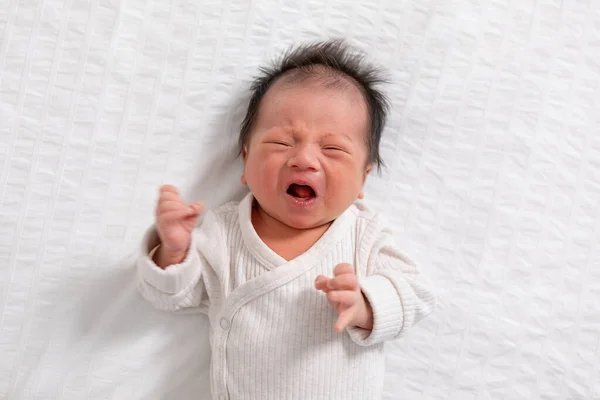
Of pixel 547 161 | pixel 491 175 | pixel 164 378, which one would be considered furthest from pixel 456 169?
pixel 164 378

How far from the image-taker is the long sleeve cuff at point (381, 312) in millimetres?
1372

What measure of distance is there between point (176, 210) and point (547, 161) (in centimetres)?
89

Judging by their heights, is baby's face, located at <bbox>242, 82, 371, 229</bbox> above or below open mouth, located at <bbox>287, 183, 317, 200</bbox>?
above

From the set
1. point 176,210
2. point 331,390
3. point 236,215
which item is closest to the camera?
point 176,210

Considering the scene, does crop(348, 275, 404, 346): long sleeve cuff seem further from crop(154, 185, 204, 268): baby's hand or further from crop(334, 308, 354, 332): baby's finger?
crop(154, 185, 204, 268): baby's hand

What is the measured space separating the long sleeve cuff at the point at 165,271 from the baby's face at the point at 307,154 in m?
0.21

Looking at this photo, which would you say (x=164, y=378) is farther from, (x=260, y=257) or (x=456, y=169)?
(x=456, y=169)

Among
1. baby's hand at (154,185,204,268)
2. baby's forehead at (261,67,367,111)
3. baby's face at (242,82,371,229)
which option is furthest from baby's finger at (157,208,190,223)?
baby's forehead at (261,67,367,111)

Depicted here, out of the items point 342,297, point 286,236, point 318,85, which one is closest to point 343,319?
point 342,297

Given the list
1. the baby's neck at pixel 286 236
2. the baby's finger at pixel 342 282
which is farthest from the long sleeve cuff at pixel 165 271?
the baby's finger at pixel 342 282

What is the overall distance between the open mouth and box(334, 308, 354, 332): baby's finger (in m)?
0.27

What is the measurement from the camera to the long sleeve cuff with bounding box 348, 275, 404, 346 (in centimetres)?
137

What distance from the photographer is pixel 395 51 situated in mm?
1632

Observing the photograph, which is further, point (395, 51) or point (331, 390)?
point (395, 51)
